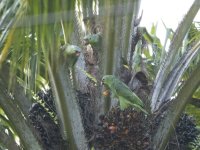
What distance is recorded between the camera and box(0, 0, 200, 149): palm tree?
2186 mm

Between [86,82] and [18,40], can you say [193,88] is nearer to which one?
[86,82]

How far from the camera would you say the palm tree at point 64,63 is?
219 cm

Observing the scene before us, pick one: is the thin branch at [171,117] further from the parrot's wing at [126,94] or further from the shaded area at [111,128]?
the parrot's wing at [126,94]

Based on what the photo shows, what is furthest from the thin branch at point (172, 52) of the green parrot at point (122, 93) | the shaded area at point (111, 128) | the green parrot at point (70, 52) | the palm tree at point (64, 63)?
the green parrot at point (70, 52)

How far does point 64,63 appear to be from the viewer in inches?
111

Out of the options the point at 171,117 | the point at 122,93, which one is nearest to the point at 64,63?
the point at 122,93

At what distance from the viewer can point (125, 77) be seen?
3.00 meters

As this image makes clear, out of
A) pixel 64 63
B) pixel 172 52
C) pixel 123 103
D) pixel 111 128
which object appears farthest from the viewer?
pixel 172 52

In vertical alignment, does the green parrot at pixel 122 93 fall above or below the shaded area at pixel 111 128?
above

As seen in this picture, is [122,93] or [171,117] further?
[171,117]

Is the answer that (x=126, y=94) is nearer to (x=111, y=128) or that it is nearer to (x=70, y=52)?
(x=111, y=128)

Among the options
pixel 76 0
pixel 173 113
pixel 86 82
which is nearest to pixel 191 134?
pixel 173 113

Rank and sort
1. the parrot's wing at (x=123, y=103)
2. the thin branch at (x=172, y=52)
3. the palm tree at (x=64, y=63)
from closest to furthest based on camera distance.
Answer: the palm tree at (x=64, y=63) < the parrot's wing at (x=123, y=103) < the thin branch at (x=172, y=52)

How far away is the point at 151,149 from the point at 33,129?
0.72 metres
